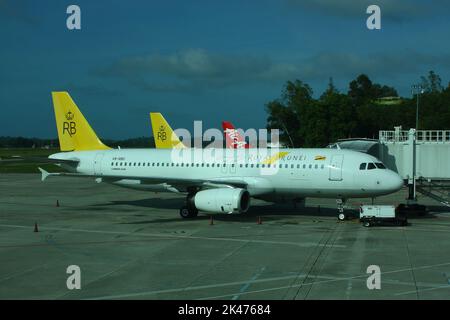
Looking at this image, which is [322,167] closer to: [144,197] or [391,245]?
[391,245]

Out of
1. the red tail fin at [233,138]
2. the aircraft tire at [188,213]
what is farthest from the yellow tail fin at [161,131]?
the aircraft tire at [188,213]

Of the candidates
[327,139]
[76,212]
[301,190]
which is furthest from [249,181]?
[327,139]

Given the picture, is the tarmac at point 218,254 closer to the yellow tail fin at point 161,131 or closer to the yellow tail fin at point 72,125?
the yellow tail fin at point 72,125

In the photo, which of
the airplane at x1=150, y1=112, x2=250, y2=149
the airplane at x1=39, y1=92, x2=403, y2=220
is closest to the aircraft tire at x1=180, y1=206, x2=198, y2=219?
the airplane at x1=39, y1=92, x2=403, y2=220

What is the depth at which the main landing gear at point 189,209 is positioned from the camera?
28.5 metres

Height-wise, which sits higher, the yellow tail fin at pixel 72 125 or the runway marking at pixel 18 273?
the yellow tail fin at pixel 72 125

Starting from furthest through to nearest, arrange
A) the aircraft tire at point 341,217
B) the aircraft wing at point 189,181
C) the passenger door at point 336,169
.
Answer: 1. the aircraft wing at point 189,181
2. the aircraft tire at point 341,217
3. the passenger door at point 336,169

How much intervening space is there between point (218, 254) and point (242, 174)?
10691 millimetres

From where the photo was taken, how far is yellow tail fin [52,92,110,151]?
36.3 m

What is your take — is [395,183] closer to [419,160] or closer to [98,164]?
[419,160]

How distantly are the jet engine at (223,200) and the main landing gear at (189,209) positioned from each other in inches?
34.2

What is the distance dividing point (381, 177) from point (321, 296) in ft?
46.7

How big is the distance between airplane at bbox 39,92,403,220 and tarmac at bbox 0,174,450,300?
4.38 ft

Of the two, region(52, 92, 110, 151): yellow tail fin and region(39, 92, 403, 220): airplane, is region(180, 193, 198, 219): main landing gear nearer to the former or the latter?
region(39, 92, 403, 220): airplane
